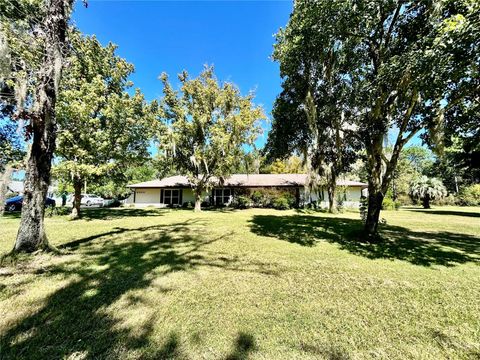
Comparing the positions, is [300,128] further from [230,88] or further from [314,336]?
[230,88]

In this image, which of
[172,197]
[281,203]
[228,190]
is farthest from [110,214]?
[281,203]

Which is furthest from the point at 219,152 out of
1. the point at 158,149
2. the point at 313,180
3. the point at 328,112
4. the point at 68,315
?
the point at 68,315

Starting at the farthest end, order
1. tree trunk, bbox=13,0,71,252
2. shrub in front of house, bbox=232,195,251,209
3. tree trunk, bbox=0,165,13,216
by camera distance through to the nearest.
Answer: shrub in front of house, bbox=232,195,251,209, tree trunk, bbox=13,0,71,252, tree trunk, bbox=0,165,13,216

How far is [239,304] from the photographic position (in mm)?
3539

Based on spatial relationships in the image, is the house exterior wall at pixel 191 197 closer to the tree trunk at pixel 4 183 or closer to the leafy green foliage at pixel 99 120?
the leafy green foliage at pixel 99 120

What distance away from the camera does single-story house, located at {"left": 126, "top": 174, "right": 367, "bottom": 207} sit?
23.4 m

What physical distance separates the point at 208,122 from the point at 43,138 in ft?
44.3

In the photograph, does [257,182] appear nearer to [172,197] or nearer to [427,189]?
[172,197]

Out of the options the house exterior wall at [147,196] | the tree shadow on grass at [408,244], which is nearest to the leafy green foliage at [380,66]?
the tree shadow on grass at [408,244]

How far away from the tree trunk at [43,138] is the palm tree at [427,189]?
97.0 feet

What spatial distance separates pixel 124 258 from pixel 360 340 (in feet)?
17.0

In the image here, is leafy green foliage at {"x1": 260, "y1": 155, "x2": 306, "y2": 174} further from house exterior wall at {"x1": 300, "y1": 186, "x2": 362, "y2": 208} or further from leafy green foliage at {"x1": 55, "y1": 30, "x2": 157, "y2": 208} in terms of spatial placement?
leafy green foliage at {"x1": 55, "y1": 30, "x2": 157, "y2": 208}

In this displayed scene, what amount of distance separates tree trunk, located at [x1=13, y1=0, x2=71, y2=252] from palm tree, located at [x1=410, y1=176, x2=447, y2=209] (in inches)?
1164

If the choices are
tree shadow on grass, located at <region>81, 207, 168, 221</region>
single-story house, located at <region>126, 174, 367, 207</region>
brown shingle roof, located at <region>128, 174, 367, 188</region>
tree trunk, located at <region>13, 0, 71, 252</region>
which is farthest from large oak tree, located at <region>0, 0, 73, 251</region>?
brown shingle roof, located at <region>128, 174, 367, 188</region>
